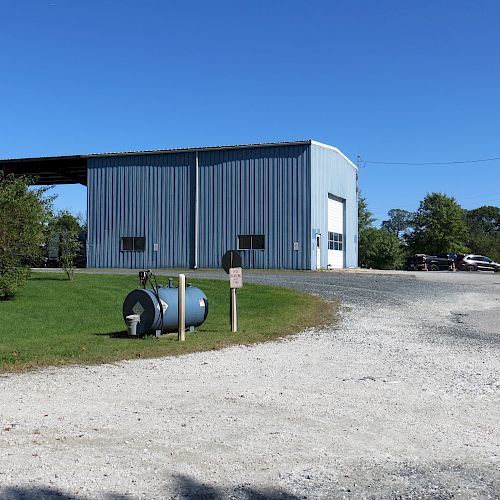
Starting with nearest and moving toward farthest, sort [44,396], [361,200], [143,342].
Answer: [44,396] → [143,342] → [361,200]

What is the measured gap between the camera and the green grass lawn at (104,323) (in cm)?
1002

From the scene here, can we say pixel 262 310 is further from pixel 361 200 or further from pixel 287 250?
pixel 361 200

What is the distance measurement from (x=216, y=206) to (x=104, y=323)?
2464 centimetres

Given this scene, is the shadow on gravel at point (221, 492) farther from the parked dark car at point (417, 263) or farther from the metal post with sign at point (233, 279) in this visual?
the parked dark car at point (417, 263)

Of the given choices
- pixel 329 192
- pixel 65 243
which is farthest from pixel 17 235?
pixel 329 192

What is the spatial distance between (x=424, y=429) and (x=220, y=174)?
33801 mm

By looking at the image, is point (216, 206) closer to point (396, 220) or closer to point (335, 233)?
point (335, 233)

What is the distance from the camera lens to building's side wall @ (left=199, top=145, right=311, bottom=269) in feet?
121

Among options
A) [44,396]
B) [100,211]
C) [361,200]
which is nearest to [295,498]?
[44,396]

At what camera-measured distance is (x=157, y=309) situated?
12016 mm

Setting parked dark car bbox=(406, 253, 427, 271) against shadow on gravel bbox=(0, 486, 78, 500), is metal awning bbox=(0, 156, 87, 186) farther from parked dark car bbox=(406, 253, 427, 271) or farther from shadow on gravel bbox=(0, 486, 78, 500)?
shadow on gravel bbox=(0, 486, 78, 500)

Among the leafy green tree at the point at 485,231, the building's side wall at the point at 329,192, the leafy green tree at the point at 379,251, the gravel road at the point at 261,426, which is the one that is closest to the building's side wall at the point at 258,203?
the building's side wall at the point at 329,192

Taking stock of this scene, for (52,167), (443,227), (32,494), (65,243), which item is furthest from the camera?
(443,227)

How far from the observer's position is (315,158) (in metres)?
37.6
